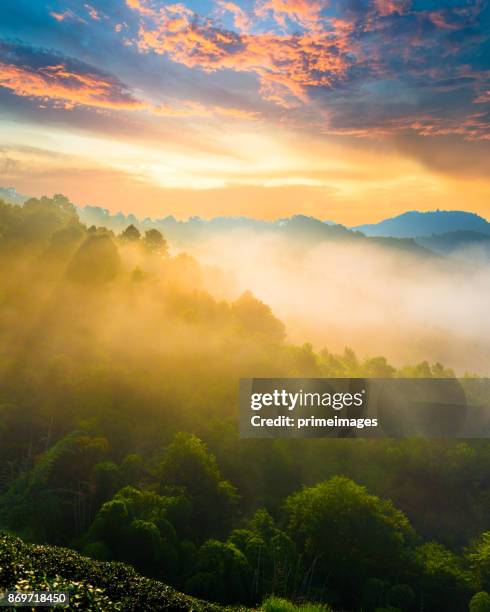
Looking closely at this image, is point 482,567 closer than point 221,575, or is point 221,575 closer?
point 221,575

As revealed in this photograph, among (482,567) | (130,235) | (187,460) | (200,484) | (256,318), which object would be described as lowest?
(482,567)

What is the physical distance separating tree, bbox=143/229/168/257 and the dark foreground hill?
3097 inches

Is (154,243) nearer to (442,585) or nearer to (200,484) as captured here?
(200,484)

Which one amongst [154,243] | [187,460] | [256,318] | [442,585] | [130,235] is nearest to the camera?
[442,585]

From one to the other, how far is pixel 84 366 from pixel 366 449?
3347 centimetres

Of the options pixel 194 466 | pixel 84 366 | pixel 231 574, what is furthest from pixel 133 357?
pixel 231 574

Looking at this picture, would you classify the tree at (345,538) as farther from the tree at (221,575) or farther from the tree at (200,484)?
the tree at (221,575)

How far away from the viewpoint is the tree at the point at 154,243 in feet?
304

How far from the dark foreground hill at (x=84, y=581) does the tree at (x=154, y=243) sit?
78668 millimetres

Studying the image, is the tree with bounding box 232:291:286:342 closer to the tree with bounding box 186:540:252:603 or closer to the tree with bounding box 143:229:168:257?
the tree with bounding box 143:229:168:257

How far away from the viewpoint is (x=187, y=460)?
121 feet

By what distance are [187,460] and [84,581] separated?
2263 cm

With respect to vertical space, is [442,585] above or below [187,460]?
below

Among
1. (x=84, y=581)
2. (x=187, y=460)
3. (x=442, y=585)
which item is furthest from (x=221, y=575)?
(x=442, y=585)
